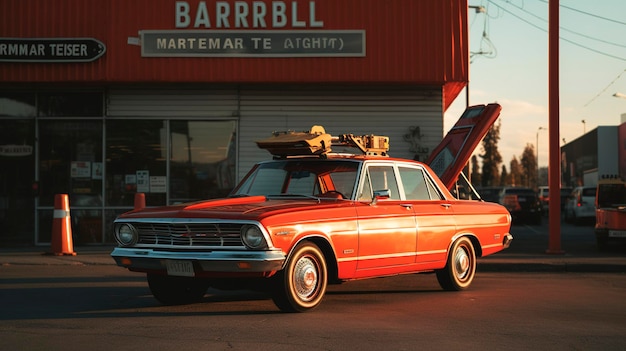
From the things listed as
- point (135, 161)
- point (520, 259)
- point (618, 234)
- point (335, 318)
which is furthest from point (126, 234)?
point (618, 234)

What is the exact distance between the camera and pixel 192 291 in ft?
30.5

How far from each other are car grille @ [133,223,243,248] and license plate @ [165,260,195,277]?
20 cm

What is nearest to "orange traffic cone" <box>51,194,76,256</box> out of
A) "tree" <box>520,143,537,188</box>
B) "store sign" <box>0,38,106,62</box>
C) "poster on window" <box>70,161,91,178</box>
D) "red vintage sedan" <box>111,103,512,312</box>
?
"poster on window" <box>70,161,91,178</box>

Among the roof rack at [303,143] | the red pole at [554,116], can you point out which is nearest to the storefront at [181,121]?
the red pole at [554,116]

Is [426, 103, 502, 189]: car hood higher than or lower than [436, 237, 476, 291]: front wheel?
higher

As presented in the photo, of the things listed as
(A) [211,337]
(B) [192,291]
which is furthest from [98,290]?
(A) [211,337]

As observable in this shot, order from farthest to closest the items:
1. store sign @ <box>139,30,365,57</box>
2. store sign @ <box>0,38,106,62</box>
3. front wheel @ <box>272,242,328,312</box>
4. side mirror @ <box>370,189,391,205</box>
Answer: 1. store sign @ <box>139,30,365,57</box>
2. store sign @ <box>0,38,106,62</box>
3. side mirror @ <box>370,189,391,205</box>
4. front wheel @ <box>272,242,328,312</box>

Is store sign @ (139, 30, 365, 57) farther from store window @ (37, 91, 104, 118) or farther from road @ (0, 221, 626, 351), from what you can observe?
road @ (0, 221, 626, 351)

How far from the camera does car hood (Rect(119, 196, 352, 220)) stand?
7980 mm

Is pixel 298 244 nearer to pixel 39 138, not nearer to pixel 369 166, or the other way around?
pixel 369 166

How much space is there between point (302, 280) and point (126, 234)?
1.88 m

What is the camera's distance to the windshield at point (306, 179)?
9.27m

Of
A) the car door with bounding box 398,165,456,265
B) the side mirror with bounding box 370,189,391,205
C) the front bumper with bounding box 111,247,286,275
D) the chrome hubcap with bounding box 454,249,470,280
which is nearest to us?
the front bumper with bounding box 111,247,286,275

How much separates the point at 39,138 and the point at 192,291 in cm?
1083
